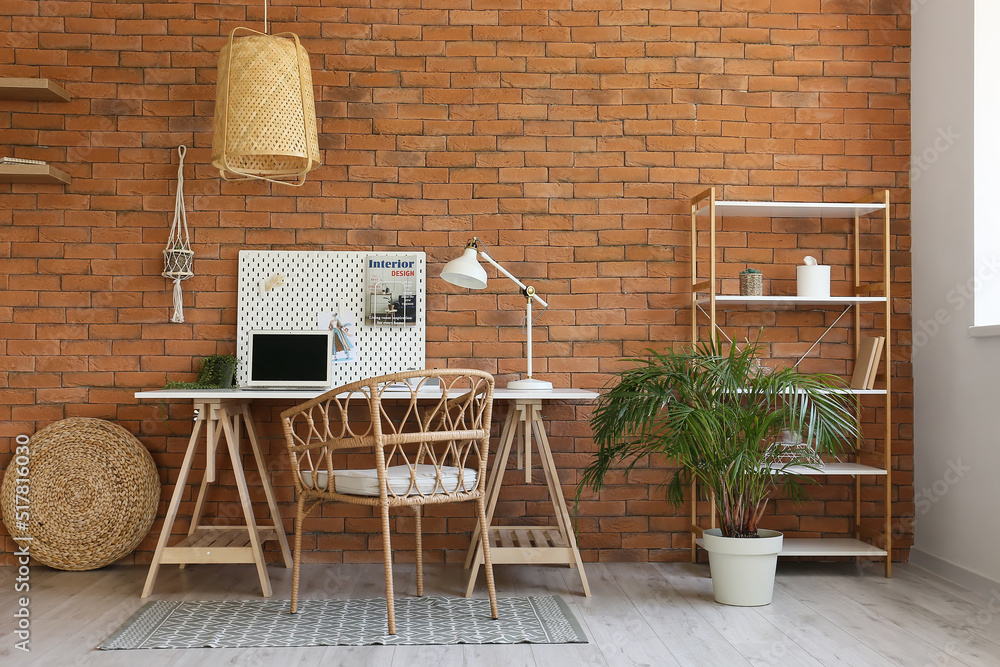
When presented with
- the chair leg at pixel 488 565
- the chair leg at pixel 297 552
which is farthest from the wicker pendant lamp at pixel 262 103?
the chair leg at pixel 488 565

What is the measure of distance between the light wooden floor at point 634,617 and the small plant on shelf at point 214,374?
2.55ft

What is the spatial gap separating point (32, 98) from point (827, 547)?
3.90m

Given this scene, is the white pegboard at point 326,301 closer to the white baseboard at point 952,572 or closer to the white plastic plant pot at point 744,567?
the white plastic plant pot at point 744,567

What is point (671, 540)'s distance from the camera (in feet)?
11.5

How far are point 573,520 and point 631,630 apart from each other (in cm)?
93

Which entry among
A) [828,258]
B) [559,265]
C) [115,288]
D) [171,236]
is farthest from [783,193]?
[115,288]

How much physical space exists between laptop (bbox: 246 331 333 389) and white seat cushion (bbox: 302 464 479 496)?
0.56 metres

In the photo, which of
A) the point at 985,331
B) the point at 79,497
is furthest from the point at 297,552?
the point at 985,331

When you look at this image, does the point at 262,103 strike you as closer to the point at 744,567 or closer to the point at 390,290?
the point at 390,290

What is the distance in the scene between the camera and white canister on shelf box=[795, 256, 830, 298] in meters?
3.35

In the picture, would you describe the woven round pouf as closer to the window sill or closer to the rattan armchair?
the rattan armchair

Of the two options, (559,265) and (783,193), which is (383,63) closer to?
(559,265)

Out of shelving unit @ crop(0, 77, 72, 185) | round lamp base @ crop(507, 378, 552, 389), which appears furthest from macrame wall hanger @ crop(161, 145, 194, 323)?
round lamp base @ crop(507, 378, 552, 389)

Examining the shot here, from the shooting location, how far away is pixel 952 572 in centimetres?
321
